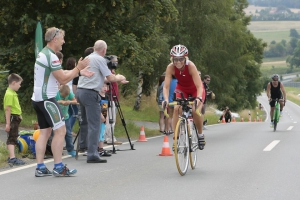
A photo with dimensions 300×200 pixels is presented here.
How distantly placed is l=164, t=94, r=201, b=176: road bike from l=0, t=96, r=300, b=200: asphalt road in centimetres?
21

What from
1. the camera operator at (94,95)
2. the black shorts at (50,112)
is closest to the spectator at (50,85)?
the black shorts at (50,112)

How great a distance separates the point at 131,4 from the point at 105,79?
822 cm

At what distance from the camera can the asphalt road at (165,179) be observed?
816cm

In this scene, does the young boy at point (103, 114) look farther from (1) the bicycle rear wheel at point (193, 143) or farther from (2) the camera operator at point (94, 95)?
(1) the bicycle rear wheel at point (193, 143)

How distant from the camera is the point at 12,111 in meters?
11.2

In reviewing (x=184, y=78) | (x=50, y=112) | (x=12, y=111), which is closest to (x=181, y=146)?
(x=184, y=78)

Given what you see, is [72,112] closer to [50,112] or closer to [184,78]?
[184,78]

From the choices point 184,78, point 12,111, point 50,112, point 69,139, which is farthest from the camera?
point 69,139

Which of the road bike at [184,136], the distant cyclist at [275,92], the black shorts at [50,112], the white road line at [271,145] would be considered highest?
the black shorts at [50,112]

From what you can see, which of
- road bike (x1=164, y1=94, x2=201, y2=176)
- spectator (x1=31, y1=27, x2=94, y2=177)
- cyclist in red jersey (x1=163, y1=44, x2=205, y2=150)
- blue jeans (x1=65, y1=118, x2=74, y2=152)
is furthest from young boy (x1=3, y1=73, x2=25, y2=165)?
road bike (x1=164, y1=94, x2=201, y2=176)

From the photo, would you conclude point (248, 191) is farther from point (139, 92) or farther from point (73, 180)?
point (139, 92)

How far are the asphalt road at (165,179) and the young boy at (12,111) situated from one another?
443 millimetres

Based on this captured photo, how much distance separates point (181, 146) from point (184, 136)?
8.5 inches

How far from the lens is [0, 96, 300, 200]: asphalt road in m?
8.16
